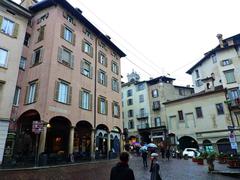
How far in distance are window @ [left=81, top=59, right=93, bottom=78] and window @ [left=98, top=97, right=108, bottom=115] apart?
3359mm

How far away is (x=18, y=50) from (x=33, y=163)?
35.5ft

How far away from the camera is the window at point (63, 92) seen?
61.1ft

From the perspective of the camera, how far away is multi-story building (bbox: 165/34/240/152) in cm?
3195

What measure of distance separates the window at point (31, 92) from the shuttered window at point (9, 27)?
5176 millimetres

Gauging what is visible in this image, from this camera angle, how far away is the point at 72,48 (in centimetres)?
2225

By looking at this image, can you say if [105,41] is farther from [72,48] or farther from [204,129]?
[204,129]

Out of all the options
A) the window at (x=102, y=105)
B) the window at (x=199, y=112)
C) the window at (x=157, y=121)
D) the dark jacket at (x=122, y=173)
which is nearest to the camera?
the dark jacket at (x=122, y=173)

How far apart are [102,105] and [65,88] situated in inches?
262

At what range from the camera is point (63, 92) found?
19516 mm

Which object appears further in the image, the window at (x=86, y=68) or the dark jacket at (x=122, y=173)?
the window at (x=86, y=68)

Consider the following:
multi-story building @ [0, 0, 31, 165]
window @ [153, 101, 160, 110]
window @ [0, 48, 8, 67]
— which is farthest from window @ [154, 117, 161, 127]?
window @ [0, 48, 8, 67]

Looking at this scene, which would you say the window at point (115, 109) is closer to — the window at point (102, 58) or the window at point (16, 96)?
the window at point (102, 58)

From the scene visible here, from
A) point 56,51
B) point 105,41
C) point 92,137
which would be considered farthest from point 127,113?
point 56,51

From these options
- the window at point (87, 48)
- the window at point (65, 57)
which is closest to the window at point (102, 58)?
the window at point (87, 48)
